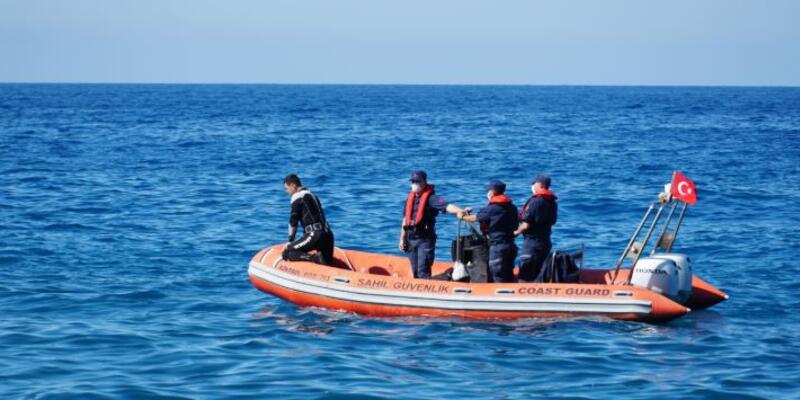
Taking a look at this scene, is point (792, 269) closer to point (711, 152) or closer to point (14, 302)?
point (14, 302)

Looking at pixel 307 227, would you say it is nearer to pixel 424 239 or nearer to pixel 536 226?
pixel 424 239

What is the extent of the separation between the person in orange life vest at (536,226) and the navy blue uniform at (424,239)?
115cm

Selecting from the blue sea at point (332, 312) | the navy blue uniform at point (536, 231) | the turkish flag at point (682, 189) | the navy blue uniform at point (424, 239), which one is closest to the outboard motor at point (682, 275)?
the blue sea at point (332, 312)

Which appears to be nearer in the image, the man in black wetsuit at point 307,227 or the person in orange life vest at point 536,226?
the person in orange life vest at point 536,226

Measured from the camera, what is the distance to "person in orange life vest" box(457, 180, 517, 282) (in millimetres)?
13727

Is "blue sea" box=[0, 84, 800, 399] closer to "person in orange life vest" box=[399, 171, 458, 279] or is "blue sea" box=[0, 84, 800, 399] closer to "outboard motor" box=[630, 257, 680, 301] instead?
"outboard motor" box=[630, 257, 680, 301]

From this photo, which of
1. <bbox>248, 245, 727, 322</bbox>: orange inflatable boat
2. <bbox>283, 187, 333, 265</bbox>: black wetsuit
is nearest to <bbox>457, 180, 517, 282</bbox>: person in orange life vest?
<bbox>248, 245, 727, 322</bbox>: orange inflatable boat

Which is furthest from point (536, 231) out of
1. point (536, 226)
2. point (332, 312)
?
point (332, 312)

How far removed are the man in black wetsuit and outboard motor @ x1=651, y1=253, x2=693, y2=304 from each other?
14.6ft

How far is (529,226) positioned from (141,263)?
7.43m

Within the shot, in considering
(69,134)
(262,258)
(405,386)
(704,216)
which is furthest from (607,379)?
(69,134)

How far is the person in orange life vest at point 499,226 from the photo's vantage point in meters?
13.7

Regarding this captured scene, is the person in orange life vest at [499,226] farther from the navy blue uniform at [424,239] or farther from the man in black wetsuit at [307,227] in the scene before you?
the man in black wetsuit at [307,227]

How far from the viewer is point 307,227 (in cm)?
1498
